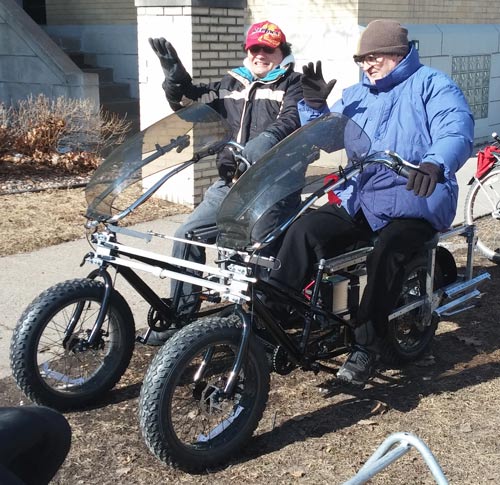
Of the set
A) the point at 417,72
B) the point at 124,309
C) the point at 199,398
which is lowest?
the point at 199,398

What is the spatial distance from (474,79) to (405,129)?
972 cm

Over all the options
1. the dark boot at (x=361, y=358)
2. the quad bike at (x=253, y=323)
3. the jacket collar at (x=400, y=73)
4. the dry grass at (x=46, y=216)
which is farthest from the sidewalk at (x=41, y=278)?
the jacket collar at (x=400, y=73)

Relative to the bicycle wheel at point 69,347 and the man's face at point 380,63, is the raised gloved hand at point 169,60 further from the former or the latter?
the bicycle wheel at point 69,347

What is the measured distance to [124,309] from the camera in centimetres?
402

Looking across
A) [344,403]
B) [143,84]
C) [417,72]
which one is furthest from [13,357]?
[143,84]

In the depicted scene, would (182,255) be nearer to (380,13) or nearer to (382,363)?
(382,363)

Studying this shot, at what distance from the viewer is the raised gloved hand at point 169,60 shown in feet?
15.4

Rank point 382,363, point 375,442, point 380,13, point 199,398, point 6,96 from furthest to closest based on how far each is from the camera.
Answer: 1. point 6,96
2. point 380,13
3. point 382,363
4. point 375,442
5. point 199,398

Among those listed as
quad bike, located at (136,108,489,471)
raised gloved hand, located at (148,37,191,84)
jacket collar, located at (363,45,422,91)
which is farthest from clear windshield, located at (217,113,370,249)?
raised gloved hand, located at (148,37,191,84)

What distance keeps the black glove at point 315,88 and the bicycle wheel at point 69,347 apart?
139 centimetres

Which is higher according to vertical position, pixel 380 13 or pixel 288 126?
pixel 380 13

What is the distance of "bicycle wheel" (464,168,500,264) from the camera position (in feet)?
22.6

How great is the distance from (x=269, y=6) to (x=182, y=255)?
818cm

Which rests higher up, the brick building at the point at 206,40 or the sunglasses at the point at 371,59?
the brick building at the point at 206,40
